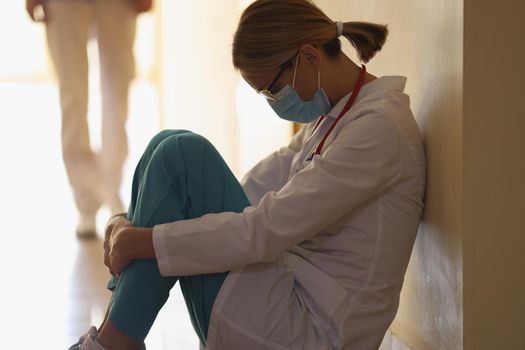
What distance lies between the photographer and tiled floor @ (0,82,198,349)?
2.16 m

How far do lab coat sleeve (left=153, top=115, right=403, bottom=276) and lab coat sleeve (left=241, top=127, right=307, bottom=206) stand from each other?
0.40 meters

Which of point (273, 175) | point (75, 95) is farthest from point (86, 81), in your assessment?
point (273, 175)

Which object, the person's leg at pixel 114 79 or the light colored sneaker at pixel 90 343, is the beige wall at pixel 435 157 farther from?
the person's leg at pixel 114 79

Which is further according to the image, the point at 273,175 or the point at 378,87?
the point at 273,175

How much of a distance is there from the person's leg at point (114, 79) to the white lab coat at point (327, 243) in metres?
2.29

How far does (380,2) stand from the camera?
1852 mm

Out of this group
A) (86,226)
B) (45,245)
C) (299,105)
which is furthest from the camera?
(86,226)

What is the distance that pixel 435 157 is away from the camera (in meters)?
1.44

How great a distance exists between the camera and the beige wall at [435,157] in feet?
4.48

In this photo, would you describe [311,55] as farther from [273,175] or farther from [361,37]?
[273,175]

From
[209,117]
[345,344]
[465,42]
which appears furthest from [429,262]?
[209,117]

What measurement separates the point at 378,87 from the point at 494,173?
262 millimetres

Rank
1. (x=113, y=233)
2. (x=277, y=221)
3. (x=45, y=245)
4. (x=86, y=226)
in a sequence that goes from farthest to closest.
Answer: (x=86, y=226), (x=45, y=245), (x=113, y=233), (x=277, y=221)

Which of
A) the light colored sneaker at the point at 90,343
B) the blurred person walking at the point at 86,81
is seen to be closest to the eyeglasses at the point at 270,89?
the light colored sneaker at the point at 90,343
